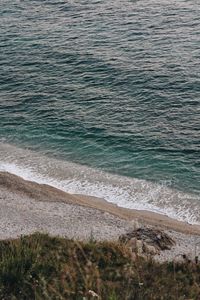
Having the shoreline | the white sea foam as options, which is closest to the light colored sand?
the shoreline

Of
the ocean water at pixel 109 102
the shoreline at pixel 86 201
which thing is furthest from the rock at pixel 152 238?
the ocean water at pixel 109 102

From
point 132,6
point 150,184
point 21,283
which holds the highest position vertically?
point 132,6

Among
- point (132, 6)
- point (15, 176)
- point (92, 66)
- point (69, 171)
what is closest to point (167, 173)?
point (69, 171)

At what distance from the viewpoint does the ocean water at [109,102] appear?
3191cm

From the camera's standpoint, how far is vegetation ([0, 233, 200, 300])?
13.2 m

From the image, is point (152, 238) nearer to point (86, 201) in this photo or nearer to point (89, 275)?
point (86, 201)

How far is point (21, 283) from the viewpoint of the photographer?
49.3 ft

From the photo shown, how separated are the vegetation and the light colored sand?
4.65m

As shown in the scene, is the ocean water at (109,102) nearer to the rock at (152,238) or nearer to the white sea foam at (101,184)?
the white sea foam at (101,184)

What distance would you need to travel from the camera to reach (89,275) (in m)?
13.1

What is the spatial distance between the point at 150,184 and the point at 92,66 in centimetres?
1764

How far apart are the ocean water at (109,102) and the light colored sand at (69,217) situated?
1.30 meters

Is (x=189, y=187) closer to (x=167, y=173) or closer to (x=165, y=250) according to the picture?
(x=167, y=173)

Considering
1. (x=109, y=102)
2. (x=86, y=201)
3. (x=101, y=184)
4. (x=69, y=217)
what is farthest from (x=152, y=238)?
(x=109, y=102)
